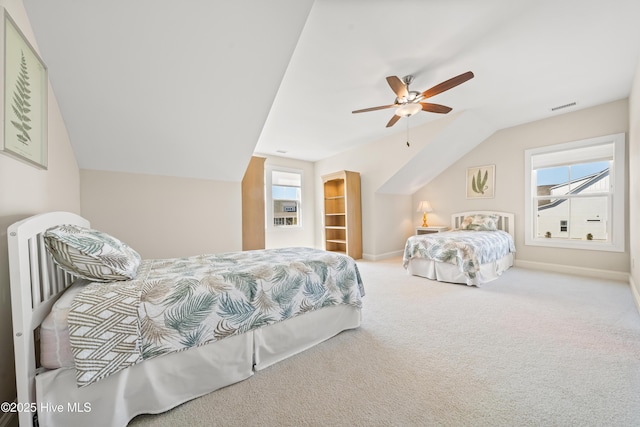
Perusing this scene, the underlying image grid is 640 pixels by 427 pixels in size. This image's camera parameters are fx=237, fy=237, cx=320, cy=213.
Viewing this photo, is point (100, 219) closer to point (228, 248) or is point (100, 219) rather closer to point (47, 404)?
point (228, 248)

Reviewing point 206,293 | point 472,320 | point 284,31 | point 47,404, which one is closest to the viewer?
point 47,404

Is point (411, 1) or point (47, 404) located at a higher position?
point (411, 1)

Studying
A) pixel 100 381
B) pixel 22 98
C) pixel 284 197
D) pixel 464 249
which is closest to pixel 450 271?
pixel 464 249

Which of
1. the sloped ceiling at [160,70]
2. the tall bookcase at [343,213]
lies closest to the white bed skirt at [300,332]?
the sloped ceiling at [160,70]

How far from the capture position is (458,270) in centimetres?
338

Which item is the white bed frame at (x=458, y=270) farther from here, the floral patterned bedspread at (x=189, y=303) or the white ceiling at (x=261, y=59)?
the white ceiling at (x=261, y=59)

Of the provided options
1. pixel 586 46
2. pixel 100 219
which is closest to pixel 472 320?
pixel 586 46

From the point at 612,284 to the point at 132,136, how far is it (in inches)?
242

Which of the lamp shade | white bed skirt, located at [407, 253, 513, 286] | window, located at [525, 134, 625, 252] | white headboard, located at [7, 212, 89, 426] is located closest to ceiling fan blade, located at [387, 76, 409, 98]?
white bed skirt, located at [407, 253, 513, 286]

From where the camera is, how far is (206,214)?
10.6ft

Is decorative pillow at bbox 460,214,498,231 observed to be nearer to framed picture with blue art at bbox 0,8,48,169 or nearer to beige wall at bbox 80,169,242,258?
beige wall at bbox 80,169,242,258

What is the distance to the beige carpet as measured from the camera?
1.22m

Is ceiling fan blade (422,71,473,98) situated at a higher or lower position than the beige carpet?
higher

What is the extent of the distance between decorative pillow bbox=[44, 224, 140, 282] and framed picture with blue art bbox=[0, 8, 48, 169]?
19.8 inches
